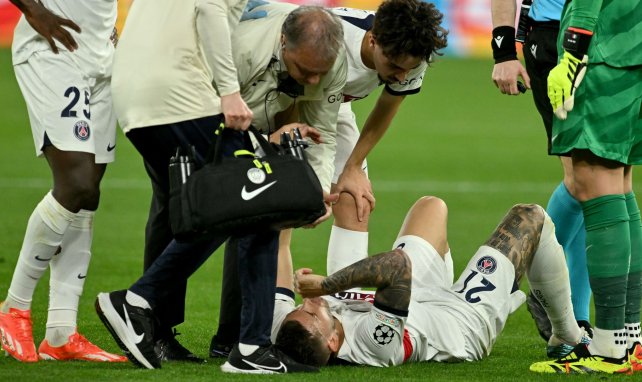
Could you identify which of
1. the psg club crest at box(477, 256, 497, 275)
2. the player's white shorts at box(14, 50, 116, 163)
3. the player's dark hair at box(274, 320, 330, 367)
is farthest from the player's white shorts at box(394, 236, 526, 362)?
the player's white shorts at box(14, 50, 116, 163)

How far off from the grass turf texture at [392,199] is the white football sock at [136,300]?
0.28 meters

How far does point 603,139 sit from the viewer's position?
5.20m

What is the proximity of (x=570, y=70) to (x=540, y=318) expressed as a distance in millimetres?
1662

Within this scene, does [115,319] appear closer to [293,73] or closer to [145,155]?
[145,155]

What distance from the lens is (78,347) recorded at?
565 centimetres

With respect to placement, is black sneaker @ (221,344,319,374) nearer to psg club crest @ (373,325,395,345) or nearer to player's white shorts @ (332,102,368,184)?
psg club crest @ (373,325,395,345)

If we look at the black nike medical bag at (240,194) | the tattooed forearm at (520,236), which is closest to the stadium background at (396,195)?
the tattooed forearm at (520,236)

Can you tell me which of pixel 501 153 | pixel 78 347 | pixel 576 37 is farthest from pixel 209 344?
pixel 501 153

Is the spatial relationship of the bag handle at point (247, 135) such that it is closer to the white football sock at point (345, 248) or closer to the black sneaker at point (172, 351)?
the black sneaker at point (172, 351)

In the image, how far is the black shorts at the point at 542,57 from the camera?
21.0 ft

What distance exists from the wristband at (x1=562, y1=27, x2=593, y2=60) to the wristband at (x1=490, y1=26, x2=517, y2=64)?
64 cm

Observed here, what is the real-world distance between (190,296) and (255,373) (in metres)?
2.79

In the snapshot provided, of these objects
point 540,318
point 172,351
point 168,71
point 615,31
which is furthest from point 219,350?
point 615,31

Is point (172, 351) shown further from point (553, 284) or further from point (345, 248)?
point (553, 284)
